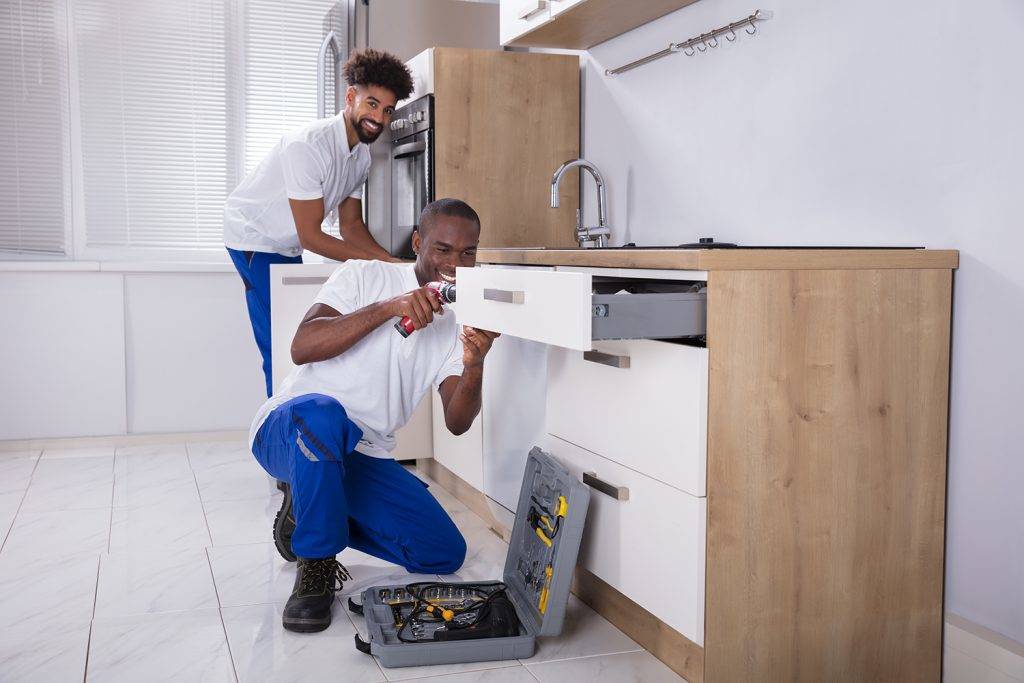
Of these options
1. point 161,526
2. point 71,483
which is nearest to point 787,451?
point 161,526

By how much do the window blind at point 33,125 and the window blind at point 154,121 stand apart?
89 millimetres

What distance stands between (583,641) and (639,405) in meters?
0.55

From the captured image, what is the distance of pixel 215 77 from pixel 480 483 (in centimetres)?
255

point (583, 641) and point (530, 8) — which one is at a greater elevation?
point (530, 8)

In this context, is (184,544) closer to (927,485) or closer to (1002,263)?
(927,485)

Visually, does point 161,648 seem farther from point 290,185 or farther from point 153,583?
point 290,185

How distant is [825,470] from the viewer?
5.56ft

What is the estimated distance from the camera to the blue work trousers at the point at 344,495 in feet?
7.09

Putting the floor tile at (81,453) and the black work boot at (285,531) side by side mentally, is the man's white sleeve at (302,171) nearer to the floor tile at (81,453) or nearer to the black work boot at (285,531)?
the black work boot at (285,531)

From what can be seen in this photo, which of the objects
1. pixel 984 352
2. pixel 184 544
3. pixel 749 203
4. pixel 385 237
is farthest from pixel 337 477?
pixel 385 237

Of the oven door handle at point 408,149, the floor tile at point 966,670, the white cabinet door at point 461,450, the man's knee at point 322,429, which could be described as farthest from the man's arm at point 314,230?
the floor tile at point 966,670

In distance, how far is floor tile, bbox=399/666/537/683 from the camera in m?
1.84

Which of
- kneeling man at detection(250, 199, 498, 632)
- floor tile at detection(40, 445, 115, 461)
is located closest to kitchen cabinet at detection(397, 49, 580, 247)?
kneeling man at detection(250, 199, 498, 632)

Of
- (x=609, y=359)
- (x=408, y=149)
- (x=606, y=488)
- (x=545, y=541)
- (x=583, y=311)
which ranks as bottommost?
(x=545, y=541)
